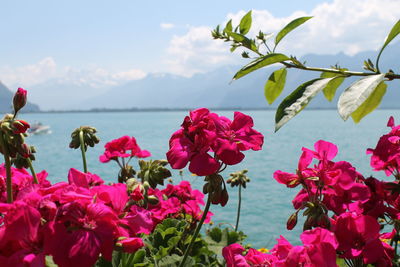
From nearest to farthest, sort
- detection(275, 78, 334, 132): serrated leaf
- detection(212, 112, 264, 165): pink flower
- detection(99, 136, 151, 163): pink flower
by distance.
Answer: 1. detection(275, 78, 334, 132): serrated leaf
2. detection(212, 112, 264, 165): pink flower
3. detection(99, 136, 151, 163): pink flower

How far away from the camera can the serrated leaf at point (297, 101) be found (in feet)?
2.68

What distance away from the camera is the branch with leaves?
2.56ft

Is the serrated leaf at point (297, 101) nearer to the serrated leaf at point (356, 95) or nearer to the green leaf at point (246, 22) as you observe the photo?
the serrated leaf at point (356, 95)

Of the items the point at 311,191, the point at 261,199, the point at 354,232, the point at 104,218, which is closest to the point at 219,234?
the point at 311,191

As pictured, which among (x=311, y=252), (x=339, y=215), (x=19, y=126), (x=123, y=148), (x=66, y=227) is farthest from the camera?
(x=123, y=148)

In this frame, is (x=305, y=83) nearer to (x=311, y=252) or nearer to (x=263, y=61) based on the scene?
(x=263, y=61)

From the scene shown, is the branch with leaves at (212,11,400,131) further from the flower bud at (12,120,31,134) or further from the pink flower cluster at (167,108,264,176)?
the flower bud at (12,120,31,134)

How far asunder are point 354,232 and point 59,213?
25.4 inches

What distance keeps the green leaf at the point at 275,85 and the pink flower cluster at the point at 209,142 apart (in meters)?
0.15

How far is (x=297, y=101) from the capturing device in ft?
2.84

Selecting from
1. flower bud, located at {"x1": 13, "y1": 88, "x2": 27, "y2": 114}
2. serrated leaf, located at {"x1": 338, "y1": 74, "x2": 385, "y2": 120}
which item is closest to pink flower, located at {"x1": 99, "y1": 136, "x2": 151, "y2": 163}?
flower bud, located at {"x1": 13, "y1": 88, "x2": 27, "y2": 114}

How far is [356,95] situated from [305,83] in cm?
18

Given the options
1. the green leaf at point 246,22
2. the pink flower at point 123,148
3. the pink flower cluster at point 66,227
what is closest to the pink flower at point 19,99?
the pink flower cluster at point 66,227

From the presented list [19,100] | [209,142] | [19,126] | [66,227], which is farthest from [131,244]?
[19,100]
